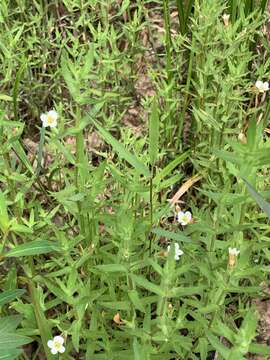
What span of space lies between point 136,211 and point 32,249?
395 mm

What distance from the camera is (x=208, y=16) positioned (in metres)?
2.14

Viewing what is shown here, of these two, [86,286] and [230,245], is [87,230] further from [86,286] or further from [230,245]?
[230,245]

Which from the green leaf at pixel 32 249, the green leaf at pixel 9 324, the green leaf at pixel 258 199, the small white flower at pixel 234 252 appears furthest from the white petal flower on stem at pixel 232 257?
the green leaf at pixel 9 324

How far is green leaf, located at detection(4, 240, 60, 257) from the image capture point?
1.61m

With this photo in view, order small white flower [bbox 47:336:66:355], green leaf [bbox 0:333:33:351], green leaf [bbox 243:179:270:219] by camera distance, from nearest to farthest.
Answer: green leaf [bbox 243:179:270:219] → green leaf [bbox 0:333:33:351] → small white flower [bbox 47:336:66:355]

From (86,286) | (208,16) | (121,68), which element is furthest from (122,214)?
(121,68)

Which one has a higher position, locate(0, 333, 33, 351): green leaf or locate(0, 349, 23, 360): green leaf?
locate(0, 333, 33, 351): green leaf

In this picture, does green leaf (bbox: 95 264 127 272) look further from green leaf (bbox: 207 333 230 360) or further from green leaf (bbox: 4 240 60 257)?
green leaf (bbox: 207 333 230 360)

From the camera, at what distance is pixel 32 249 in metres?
1.62

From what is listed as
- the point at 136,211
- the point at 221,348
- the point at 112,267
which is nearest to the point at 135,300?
the point at 112,267

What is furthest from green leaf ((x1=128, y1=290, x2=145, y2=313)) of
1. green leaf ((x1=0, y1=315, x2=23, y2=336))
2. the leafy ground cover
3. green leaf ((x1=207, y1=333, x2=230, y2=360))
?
green leaf ((x1=0, y1=315, x2=23, y2=336))

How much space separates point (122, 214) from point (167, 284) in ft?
0.87

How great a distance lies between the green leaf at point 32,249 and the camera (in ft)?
5.28

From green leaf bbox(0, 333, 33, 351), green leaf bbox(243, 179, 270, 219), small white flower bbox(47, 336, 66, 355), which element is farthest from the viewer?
small white flower bbox(47, 336, 66, 355)
